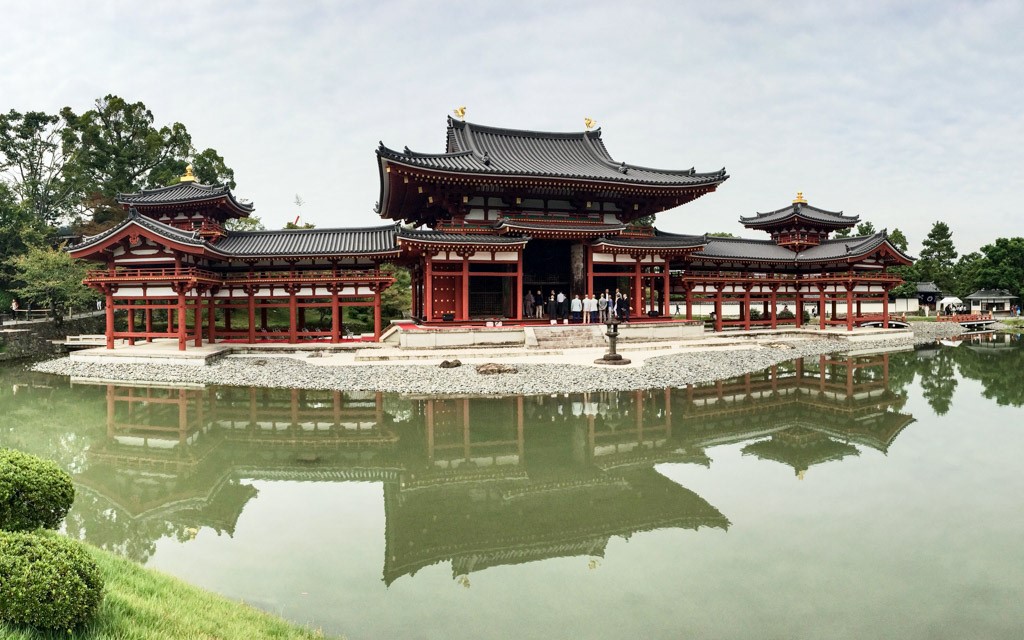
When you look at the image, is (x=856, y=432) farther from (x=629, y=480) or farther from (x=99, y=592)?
(x=99, y=592)

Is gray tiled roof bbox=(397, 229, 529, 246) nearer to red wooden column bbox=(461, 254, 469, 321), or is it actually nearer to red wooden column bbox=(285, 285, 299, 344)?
red wooden column bbox=(461, 254, 469, 321)

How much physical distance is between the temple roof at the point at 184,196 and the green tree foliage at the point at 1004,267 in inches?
2463

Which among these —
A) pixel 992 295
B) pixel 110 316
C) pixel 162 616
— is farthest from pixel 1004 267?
pixel 110 316

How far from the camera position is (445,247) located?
22.1 m

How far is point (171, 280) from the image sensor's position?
69.5 ft

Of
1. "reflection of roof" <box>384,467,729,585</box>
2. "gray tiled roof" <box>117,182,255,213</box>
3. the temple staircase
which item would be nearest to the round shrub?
"reflection of roof" <box>384,467,729,585</box>

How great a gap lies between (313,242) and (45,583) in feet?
74.9

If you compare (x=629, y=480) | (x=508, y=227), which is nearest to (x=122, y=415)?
(x=629, y=480)

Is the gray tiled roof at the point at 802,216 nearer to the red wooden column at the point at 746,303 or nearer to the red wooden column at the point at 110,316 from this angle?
the red wooden column at the point at 746,303

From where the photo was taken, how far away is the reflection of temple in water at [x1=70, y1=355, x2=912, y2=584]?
6.43 meters

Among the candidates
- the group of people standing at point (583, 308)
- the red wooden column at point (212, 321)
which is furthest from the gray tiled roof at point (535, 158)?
the red wooden column at point (212, 321)

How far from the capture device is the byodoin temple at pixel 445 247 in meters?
21.8

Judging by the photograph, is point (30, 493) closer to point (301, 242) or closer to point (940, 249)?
point (301, 242)

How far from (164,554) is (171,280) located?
18.5 meters
